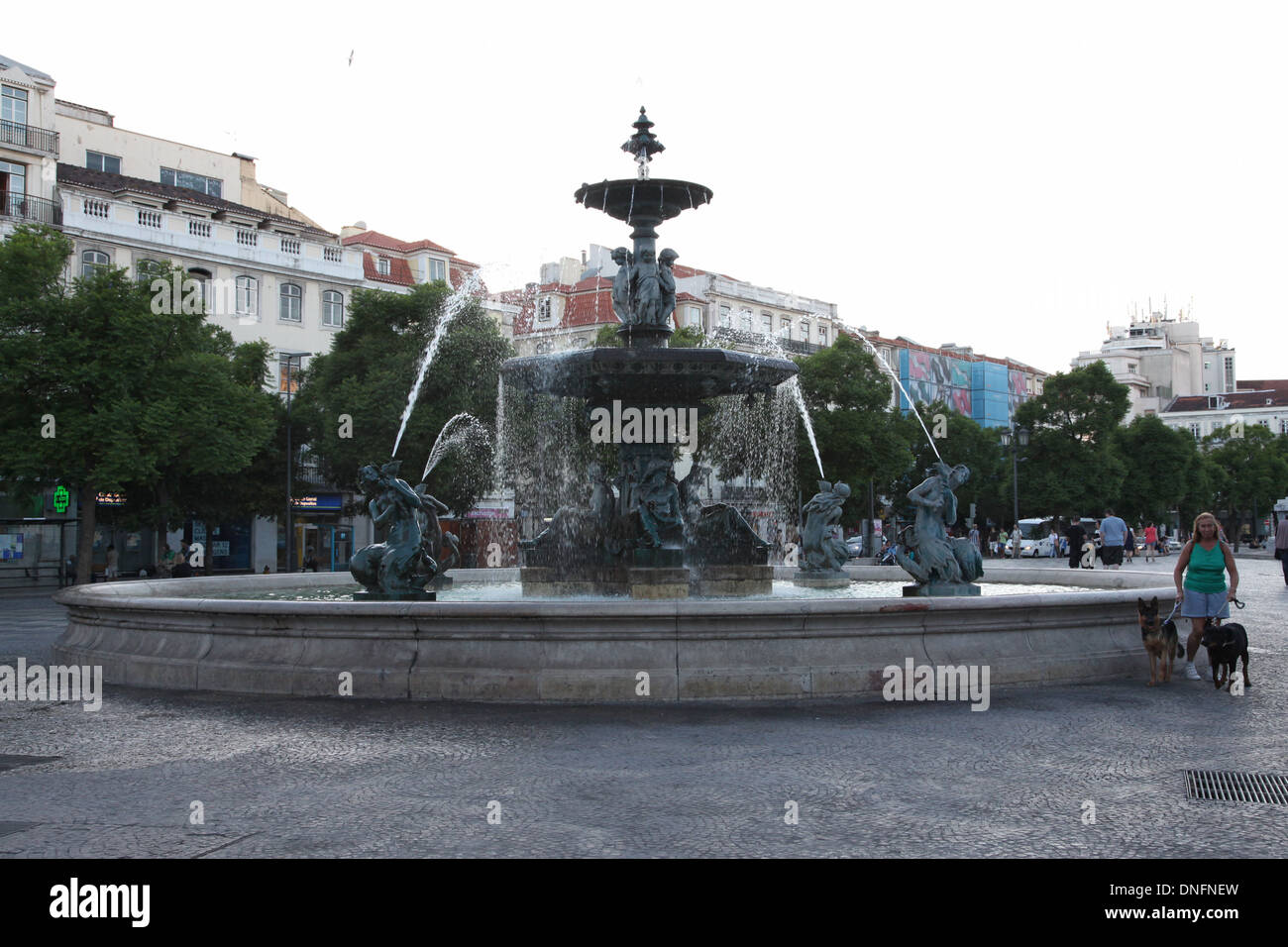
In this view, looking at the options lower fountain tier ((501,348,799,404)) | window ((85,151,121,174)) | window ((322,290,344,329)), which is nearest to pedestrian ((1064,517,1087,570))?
lower fountain tier ((501,348,799,404))

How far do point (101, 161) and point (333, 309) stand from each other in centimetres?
1067

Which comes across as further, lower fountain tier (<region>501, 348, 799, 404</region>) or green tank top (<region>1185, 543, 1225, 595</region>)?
lower fountain tier (<region>501, 348, 799, 404</region>)

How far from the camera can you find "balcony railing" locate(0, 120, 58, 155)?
1656 inches

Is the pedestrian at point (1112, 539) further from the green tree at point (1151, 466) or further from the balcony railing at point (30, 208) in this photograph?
the green tree at point (1151, 466)

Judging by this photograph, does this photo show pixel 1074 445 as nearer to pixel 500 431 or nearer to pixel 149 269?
pixel 149 269

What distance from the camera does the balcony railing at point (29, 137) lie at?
42.1m

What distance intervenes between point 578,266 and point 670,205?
2062 inches

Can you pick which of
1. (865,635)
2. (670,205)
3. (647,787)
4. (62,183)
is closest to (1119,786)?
(647,787)

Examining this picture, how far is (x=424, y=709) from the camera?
29.0 feet

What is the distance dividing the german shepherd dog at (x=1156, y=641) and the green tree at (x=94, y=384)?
2543 cm

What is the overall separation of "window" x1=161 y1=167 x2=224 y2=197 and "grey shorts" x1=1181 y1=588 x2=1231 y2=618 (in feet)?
159

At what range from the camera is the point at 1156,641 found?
32.6 feet

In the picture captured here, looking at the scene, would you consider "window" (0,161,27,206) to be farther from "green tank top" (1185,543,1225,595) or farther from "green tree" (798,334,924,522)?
"green tank top" (1185,543,1225,595)
